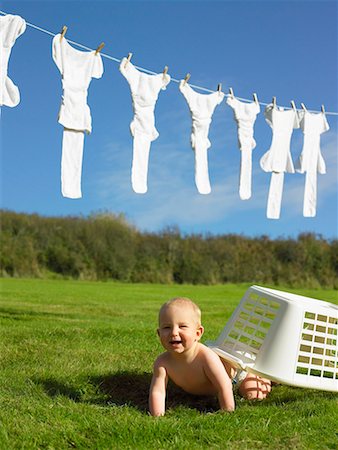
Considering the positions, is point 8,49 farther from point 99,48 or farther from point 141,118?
point 141,118

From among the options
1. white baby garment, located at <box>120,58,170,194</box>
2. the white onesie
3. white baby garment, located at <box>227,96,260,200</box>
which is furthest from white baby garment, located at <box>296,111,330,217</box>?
the white onesie

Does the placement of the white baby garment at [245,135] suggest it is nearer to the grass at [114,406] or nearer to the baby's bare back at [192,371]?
the grass at [114,406]

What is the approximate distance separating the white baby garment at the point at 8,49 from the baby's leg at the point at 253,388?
11.1ft

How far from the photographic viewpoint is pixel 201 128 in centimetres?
669

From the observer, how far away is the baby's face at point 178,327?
9.39 ft

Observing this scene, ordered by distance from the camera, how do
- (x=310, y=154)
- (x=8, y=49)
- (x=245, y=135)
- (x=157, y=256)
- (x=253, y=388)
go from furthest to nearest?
(x=157, y=256), (x=310, y=154), (x=245, y=135), (x=8, y=49), (x=253, y=388)

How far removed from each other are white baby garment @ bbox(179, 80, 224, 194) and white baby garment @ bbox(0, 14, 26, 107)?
202cm

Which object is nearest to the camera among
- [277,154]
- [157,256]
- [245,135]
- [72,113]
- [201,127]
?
[72,113]

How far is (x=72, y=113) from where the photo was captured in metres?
5.62

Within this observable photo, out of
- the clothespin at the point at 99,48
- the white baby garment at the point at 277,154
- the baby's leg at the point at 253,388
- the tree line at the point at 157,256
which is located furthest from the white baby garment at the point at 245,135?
the tree line at the point at 157,256

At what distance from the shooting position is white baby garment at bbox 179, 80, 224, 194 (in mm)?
6633

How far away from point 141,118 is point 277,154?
1963mm

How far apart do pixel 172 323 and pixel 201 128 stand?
4156 millimetres

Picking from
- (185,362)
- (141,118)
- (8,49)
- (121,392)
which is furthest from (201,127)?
(185,362)
